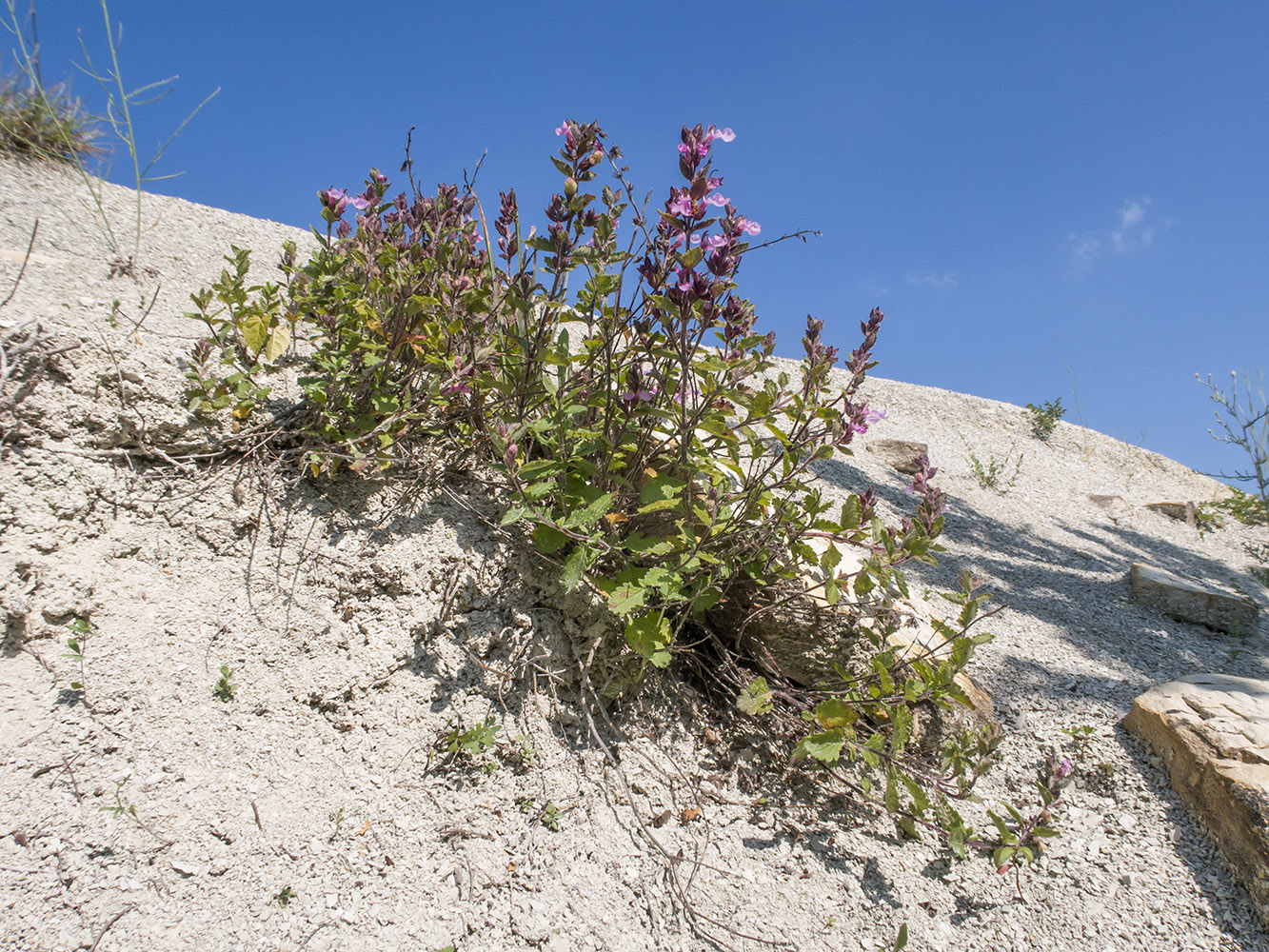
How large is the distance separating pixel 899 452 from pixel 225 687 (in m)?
6.37

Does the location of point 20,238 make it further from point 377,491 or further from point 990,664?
point 990,664

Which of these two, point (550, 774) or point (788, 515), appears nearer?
point (550, 774)

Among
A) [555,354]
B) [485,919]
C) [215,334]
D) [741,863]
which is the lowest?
[485,919]

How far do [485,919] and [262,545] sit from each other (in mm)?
1512

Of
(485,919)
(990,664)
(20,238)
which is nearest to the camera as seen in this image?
(485,919)

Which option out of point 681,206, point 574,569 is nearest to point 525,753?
point 574,569

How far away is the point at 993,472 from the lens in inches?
290

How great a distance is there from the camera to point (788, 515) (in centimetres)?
251

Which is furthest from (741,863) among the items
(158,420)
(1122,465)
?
(1122,465)

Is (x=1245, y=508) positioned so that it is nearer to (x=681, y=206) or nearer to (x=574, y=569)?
(x=681, y=206)

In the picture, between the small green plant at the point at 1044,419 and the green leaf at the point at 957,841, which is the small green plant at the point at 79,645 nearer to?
the green leaf at the point at 957,841

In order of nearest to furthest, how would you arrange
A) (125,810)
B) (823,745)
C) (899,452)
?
(125,810) → (823,745) → (899,452)

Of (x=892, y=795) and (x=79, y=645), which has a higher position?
(x=892, y=795)

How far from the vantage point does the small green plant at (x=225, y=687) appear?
2.14 m
